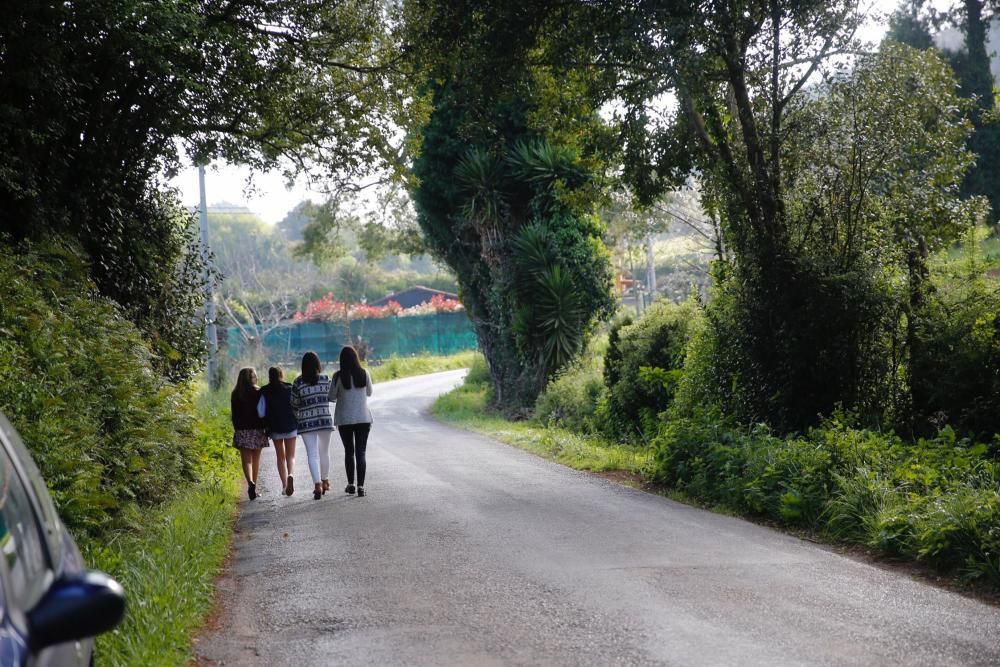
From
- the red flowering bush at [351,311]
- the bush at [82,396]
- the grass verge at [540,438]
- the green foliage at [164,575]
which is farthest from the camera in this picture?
the red flowering bush at [351,311]

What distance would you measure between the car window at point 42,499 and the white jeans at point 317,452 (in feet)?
32.9

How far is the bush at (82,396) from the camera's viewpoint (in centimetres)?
800

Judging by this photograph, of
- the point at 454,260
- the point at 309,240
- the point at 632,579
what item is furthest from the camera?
the point at 309,240

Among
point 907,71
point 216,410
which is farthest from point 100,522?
point 216,410

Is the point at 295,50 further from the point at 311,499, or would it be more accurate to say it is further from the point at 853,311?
the point at 853,311

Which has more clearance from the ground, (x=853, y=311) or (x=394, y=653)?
(x=853, y=311)

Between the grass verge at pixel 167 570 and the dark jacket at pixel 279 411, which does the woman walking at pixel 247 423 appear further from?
the grass verge at pixel 167 570

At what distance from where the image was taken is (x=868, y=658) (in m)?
5.97

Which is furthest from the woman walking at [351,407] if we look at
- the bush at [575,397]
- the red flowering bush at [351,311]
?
the red flowering bush at [351,311]

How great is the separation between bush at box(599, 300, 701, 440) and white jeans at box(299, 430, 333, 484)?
6.80 metres

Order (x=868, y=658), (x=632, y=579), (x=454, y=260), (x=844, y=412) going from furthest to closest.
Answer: (x=454, y=260) < (x=844, y=412) < (x=632, y=579) < (x=868, y=658)

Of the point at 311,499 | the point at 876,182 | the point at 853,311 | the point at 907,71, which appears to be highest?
the point at 907,71

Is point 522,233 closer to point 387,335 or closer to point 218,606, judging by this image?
point 218,606

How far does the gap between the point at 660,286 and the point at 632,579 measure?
6081cm
